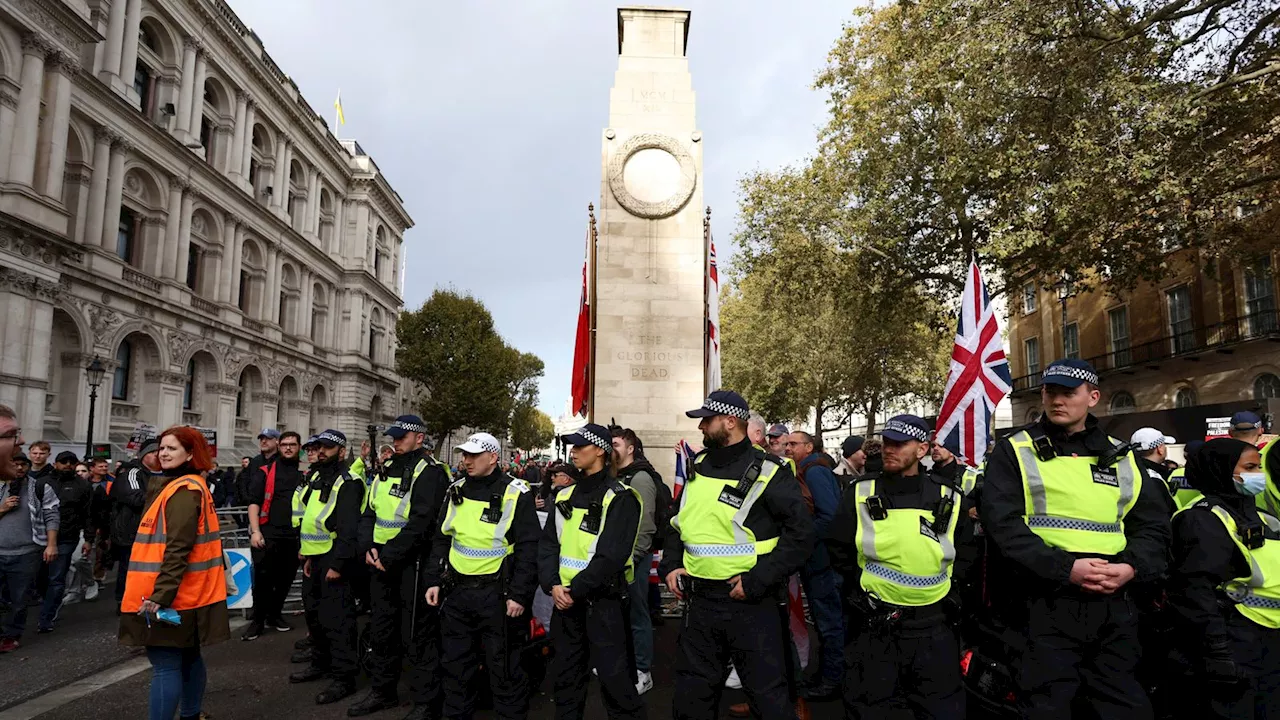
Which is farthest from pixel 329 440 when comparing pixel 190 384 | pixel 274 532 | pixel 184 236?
pixel 190 384

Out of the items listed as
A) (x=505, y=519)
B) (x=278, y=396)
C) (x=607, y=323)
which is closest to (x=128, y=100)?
(x=278, y=396)

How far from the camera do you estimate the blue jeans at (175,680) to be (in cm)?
425

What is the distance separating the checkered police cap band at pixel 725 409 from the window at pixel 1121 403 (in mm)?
28685

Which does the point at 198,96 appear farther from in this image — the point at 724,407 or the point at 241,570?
the point at 724,407

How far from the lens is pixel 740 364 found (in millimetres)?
33000

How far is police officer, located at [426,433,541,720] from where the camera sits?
4863 mm

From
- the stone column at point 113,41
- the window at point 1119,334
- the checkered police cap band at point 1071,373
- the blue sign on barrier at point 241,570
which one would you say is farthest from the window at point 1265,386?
the stone column at point 113,41

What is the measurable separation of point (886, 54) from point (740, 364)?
1585 centimetres

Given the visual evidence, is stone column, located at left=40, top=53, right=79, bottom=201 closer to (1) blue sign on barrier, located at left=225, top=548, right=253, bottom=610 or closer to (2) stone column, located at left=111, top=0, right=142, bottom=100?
(2) stone column, located at left=111, top=0, right=142, bottom=100

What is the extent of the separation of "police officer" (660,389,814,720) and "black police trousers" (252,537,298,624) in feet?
17.9

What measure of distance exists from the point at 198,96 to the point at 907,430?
3592 cm

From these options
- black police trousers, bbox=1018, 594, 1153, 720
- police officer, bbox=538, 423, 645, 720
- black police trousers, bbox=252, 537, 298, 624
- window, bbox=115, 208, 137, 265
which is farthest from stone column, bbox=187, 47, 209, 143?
black police trousers, bbox=1018, 594, 1153, 720

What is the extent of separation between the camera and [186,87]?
30.6 m

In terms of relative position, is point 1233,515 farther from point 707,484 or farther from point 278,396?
point 278,396
